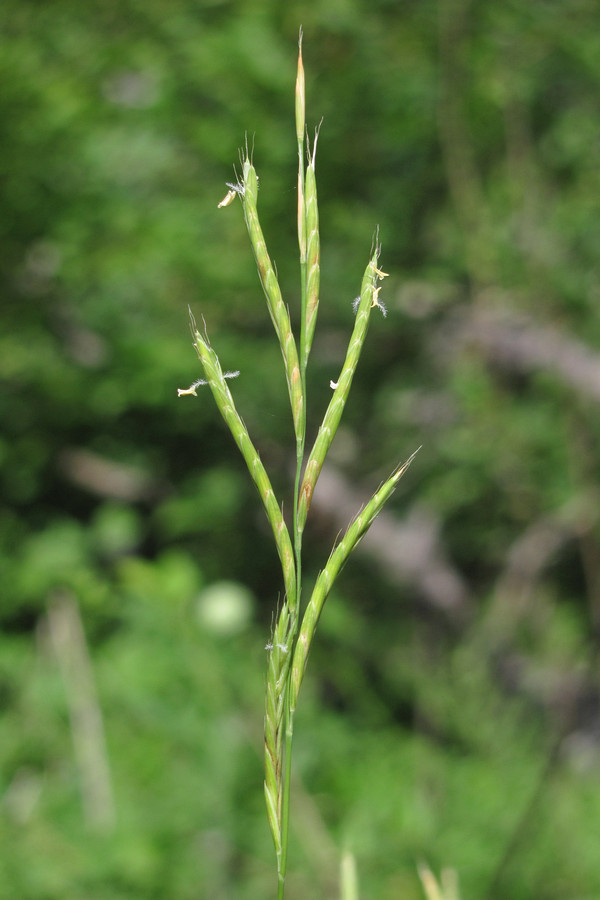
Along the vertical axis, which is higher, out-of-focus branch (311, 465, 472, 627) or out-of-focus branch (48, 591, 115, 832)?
out-of-focus branch (311, 465, 472, 627)

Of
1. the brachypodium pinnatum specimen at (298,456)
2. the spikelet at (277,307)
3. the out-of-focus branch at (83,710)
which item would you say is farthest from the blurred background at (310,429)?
the spikelet at (277,307)

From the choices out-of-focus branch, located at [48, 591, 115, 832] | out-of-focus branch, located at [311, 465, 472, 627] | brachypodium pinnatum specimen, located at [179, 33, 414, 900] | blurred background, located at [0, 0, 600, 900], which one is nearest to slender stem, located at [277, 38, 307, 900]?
brachypodium pinnatum specimen, located at [179, 33, 414, 900]

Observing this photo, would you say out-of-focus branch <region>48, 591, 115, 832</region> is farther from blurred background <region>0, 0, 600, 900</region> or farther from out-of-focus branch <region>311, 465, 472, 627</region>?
out-of-focus branch <region>311, 465, 472, 627</region>

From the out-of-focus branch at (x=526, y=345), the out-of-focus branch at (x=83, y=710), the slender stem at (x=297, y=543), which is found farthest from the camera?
the out-of-focus branch at (x=526, y=345)

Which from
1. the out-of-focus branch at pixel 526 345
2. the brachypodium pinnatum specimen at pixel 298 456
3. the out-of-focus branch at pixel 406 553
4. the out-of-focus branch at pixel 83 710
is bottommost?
the out-of-focus branch at pixel 83 710

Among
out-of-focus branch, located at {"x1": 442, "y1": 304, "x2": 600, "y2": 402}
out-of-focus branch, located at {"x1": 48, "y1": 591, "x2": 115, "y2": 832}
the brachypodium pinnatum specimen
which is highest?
out-of-focus branch, located at {"x1": 442, "y1": 304, "x2": 600, "y2": 402}

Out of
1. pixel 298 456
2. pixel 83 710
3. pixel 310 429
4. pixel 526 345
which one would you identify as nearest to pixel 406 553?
pixel 310 429

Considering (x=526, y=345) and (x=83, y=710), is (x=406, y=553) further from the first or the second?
(x=83, y=710)

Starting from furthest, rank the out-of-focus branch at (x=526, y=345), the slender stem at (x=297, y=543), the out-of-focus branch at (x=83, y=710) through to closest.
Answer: the out-of-focus branch at (x=526, y=345)
the out-of-focus branch at (x=83, y=710)
the slender stem at (x=297, y=543)

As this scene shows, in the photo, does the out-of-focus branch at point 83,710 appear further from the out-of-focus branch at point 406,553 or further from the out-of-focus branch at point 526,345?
the out-of-focus branch at point 526,345
